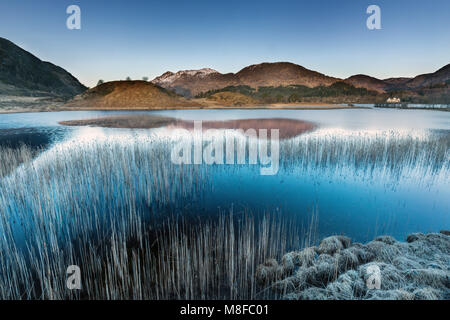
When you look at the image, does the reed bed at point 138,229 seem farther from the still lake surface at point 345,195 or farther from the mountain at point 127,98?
the mountain at point 127,98

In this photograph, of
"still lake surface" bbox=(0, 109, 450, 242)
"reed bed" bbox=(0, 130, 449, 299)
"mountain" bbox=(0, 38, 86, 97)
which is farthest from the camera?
"mountain" bbox=(0, 38, 86, 97)

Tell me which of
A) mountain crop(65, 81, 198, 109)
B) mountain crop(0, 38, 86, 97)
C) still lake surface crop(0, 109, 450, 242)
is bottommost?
still lake surface crop(0, 109, 450, 242)

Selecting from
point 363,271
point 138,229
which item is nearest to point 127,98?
point 138,229

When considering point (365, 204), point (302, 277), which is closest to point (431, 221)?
point (365, 204)

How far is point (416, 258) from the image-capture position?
4.70 m

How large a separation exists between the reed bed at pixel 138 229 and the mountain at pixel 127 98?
2526 inches

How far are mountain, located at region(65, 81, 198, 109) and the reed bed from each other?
2526 inches

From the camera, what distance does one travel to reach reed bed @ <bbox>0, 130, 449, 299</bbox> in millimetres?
4426

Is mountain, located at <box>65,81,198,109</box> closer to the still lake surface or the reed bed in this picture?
the reed bed

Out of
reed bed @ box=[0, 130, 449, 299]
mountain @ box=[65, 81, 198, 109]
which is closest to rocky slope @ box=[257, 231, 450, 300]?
reed bed @ box=[0, 130, 449, 299]

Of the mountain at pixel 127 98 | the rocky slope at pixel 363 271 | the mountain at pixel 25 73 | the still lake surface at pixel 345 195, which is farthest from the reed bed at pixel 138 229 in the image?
the mountain at pixel 25 73

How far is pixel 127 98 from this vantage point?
74750 millimetres

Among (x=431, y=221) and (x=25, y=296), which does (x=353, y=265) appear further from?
(x=25, y=296)

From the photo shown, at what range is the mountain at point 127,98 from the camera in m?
71.1
